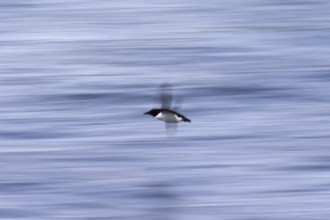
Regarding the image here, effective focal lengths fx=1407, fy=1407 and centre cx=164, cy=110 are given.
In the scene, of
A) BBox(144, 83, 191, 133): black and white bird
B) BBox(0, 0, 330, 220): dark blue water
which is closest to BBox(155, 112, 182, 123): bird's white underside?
BBox(144, 83, 191, 133): black and white bird

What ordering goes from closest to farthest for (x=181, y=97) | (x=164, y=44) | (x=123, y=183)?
1. (x=123, y=183)
2. (x=181, y=97)
3. (x=164, y=44)

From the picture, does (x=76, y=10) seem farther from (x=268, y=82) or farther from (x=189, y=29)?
(x=268, y=82)

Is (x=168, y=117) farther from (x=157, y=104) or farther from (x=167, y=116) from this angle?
(x=157, y=104)

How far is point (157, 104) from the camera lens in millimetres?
13938

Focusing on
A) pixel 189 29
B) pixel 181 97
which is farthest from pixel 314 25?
pixel 181 97

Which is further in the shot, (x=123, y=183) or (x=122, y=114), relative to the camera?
(x=122, y=114)

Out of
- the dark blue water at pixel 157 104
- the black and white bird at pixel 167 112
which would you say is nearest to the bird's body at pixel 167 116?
the black and white bird at pixel 167 112

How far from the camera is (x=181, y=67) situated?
669 inches

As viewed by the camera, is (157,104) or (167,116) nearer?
(167,116)

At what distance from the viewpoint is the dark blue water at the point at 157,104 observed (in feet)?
36.4

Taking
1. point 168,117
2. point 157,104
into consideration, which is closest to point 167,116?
point 168,117

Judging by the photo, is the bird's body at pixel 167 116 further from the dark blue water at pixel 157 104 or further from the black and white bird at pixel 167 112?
the dark blue water at pixel 157 104

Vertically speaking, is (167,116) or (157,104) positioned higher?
(157,104)

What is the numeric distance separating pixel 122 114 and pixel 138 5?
27.9 ft
